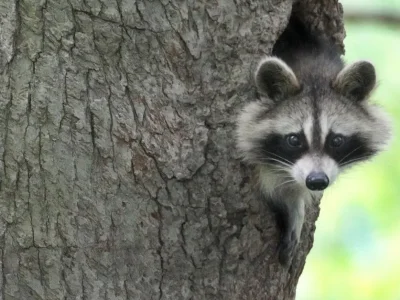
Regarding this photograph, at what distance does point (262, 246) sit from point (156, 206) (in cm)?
51

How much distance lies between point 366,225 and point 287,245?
2601 mm

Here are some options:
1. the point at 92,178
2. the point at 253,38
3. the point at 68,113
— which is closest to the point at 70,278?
the point at 92,178

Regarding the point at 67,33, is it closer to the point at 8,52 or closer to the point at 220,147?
the point at 8,52

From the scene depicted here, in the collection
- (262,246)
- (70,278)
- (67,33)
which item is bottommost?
(70,278)

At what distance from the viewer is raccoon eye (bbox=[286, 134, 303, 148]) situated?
11.8ft

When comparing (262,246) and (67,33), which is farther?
(262,246)

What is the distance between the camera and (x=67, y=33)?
10.7ft

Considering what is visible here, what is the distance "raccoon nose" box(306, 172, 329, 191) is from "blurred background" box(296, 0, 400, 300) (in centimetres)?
245

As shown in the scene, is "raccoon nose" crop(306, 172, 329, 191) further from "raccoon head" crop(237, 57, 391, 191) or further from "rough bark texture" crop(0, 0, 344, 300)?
"rough bark texture" crop(0, 0, 344, 300)

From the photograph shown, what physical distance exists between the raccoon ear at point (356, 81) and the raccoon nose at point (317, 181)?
17.4 inches

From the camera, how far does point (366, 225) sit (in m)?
6.18

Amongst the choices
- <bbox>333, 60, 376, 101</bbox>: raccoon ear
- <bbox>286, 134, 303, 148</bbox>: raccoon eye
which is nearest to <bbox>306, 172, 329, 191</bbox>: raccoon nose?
<bbox>286, 134, 303, 148</bbox>: raccoon eye

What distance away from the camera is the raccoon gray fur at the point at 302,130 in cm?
352

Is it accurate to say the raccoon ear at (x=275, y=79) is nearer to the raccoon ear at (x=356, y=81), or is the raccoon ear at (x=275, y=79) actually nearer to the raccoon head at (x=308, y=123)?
the raccoon head at (x=308, y=123)
